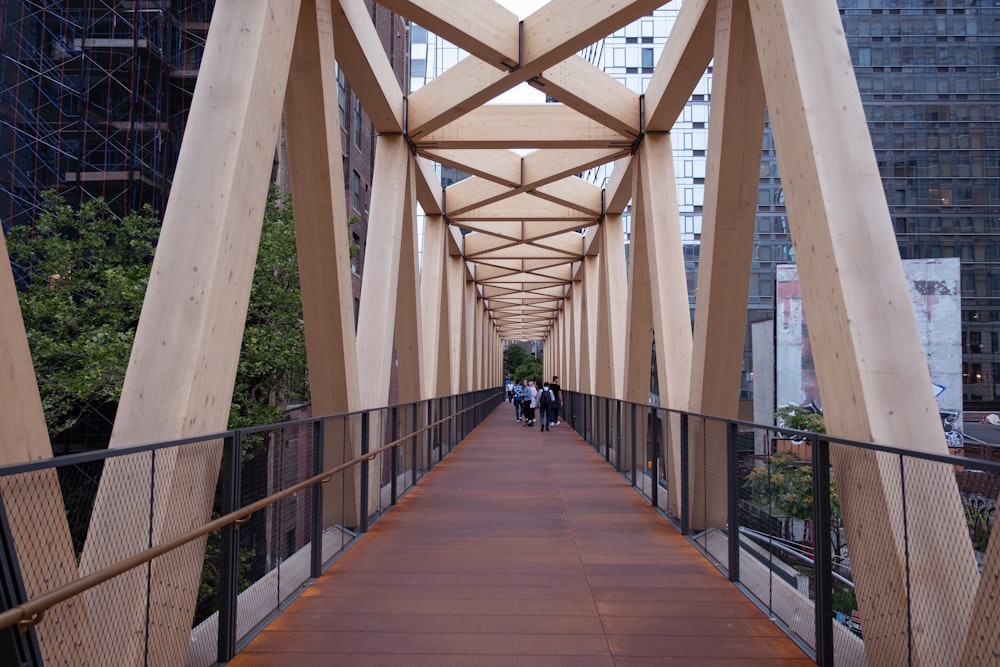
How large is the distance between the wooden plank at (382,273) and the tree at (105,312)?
2993mm

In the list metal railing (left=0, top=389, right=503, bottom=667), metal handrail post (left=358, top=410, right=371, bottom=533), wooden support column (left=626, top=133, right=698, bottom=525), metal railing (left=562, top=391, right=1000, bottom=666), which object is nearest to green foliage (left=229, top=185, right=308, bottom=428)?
metal handrail post (left=358, top=410, right=371, bottom=533)

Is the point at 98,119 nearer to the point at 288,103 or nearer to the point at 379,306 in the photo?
the point at 379,306

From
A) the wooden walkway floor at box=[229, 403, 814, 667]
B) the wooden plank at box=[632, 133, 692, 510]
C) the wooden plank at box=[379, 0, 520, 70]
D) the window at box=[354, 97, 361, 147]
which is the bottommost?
the wooden walkway floor at box=[229, 403, 814, 667]

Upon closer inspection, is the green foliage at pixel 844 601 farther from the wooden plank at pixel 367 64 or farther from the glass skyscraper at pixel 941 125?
the glass skyscraper at pixel 941 125

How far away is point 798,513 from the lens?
5.11 m

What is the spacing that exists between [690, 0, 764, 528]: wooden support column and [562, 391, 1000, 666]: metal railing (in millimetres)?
62

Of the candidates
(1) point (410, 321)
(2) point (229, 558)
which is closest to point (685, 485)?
(2) point (229, 558)

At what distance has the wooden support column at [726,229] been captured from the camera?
723 cm

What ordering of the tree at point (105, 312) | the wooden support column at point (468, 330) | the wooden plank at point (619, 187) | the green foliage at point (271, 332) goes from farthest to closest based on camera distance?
the wooden support column at point (468, 330)
the wooden plank at point (619, 187)
the green foliage at point (271, 332)
the tree at point (105, 312)

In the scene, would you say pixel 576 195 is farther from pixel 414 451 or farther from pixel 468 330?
pixel 468 330

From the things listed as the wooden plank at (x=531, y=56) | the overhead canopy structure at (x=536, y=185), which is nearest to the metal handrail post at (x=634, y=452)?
the overhead canopy structure at (x=536, y=185)

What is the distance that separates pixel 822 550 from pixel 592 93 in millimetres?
8803

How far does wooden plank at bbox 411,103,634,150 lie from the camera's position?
42.7ft

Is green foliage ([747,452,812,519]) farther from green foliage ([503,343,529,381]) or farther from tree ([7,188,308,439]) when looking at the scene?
green foliage ([503,343,529,381])
